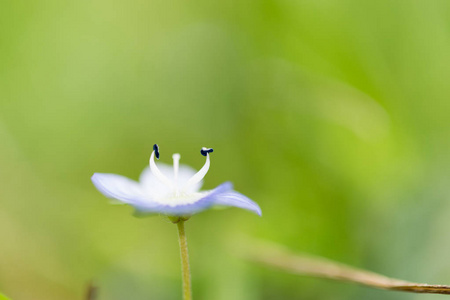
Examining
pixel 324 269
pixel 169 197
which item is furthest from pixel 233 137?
pixel 169 197

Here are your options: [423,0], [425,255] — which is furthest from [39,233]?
[423,0]

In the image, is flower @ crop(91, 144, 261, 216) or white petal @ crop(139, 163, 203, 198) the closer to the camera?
flower @ crop(91, 144, 261, 216)

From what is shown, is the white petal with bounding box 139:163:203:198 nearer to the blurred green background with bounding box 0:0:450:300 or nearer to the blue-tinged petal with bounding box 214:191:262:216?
the blue-tinged petal with bounding box 214:191:262:216

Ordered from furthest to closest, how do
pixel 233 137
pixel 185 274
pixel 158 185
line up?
pixel 233 137, pixel 158 185, pixel 185 274

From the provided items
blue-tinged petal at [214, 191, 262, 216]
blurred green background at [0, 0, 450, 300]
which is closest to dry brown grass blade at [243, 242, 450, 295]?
blurred green background at [0, 0, 450, 300]

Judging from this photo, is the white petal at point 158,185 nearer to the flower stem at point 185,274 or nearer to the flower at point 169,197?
the flower at point 169,197

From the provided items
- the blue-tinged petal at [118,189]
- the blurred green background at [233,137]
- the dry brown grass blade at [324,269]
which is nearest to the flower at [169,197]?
the blue-tinged petal at [118,189]

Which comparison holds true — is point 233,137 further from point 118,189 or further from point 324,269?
point 118,189
